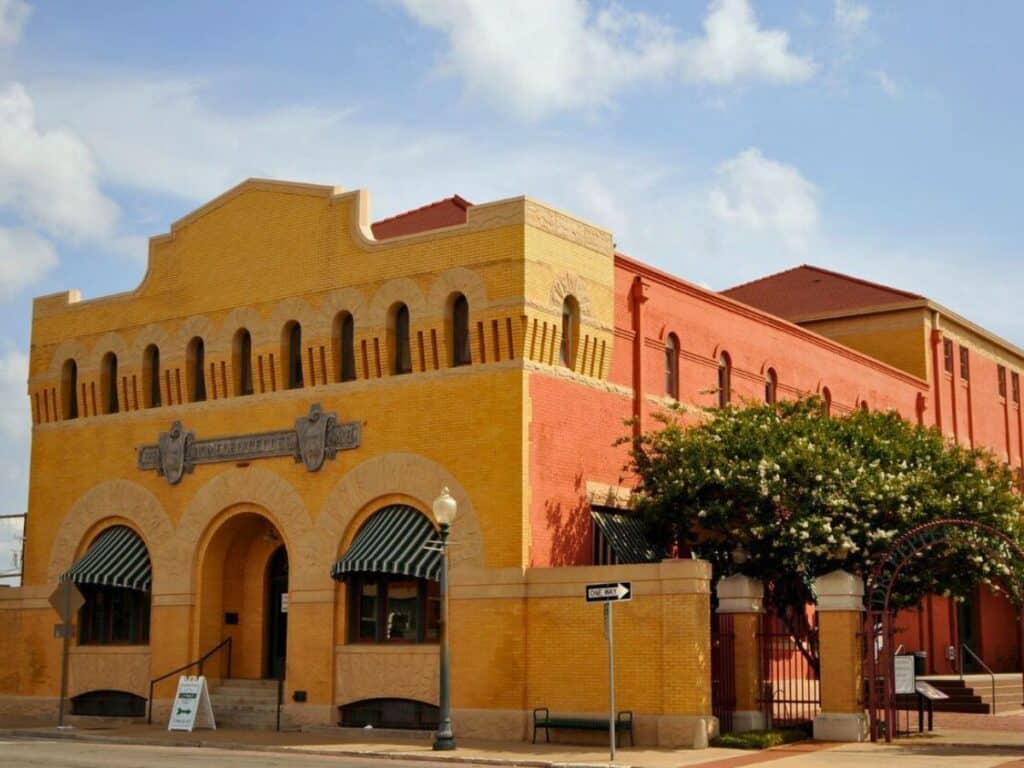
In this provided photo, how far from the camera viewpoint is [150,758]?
22984mm

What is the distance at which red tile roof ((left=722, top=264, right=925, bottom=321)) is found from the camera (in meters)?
47.9

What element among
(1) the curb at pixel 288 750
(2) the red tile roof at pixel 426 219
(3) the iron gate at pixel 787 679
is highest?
(2) the red tile roof at pixel 426 219

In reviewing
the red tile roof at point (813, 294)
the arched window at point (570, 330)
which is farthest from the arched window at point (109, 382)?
the red tile roof at point (813, 294)

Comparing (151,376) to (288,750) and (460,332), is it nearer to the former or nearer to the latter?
(460,332)

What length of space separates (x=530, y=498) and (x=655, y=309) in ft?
22.0

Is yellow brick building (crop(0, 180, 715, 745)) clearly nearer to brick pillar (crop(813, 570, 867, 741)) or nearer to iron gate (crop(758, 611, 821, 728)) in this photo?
brick pillar (crop(813, 570, 867, 741))

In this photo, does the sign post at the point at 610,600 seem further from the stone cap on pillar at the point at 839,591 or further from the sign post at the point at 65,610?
the sign post at the point at 65,610

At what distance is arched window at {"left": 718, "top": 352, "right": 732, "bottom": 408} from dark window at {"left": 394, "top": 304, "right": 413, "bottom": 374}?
860 cm

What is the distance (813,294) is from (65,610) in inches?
1083

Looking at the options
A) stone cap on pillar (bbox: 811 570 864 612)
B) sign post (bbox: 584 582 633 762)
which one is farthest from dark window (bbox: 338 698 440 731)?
stone cap on pillar (bbox: 811 570 864 612)

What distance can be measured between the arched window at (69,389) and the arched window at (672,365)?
571 inches

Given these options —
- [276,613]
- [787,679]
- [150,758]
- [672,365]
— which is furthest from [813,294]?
[150,758]

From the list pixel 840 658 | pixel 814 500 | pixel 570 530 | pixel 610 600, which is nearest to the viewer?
pixel 610 600

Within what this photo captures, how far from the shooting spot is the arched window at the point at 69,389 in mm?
36594
